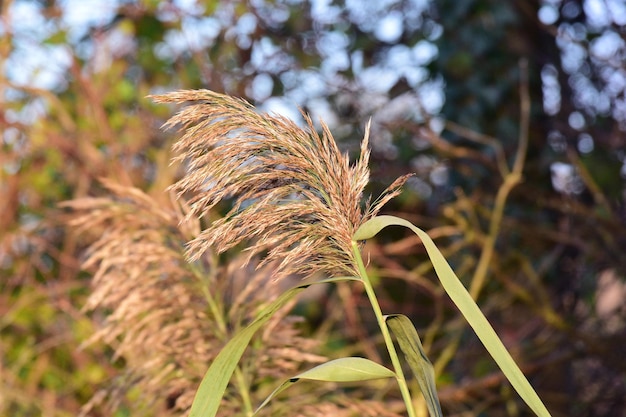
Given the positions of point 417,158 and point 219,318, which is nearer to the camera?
point 219,318

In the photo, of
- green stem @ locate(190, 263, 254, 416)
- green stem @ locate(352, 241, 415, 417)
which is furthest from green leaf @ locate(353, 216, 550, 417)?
green stem @ locate(190, 263, 254, 416)

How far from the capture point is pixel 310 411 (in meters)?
1.68

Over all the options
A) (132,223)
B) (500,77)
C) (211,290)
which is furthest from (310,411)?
(500,77)

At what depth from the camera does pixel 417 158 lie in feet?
14.3

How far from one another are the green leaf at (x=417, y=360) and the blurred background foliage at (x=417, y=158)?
2.07 meters

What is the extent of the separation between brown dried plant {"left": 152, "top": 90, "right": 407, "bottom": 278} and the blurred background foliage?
6.91ft

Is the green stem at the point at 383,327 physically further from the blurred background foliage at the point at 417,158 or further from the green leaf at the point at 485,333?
the blurred background foliage at the point at 417,158

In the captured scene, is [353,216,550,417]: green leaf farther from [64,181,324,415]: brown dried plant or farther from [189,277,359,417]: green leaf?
[64,181,324,415]: brown dried plant

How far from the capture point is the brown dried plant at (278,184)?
1.04 m

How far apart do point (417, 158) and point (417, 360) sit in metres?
3.36

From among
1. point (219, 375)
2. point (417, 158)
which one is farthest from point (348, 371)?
point (417, 158)

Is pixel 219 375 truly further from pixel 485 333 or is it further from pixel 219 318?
Answer: pixel 219 318

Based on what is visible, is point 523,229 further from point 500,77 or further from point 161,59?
point 161,59

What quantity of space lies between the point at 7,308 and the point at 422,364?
10.7 ft
